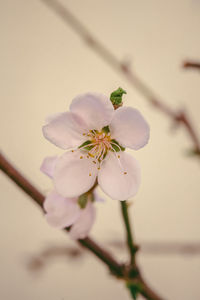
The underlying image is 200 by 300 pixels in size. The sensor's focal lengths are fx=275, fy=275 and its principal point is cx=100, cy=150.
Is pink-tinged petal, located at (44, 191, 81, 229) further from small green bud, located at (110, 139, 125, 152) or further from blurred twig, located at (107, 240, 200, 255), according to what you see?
blurred twig, located at (107, 240, 200, 255)

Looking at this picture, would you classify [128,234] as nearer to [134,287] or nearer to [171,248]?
[134,287]

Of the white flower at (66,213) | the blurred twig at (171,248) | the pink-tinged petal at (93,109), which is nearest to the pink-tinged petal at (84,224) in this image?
the white flower at (66,213)

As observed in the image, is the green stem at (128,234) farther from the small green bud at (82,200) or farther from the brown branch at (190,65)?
the brown branch at (190,65)

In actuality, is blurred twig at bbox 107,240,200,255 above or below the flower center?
below

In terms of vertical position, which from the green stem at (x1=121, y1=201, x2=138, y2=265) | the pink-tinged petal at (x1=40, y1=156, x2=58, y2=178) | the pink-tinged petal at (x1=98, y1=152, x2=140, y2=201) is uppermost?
the pink-tinged petal at (x1=40, y1=156, x2=58, y2=178)

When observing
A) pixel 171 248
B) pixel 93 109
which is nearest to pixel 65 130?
pixel 93 109

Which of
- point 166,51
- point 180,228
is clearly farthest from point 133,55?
point 180,228

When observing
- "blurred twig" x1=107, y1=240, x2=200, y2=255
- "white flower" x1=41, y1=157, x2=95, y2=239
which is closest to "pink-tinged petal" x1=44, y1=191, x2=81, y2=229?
"white flower" x1=41, y1=157, x2=95, y2=239

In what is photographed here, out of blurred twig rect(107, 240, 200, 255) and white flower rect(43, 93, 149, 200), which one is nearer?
white flower rect(43, 93, 149, 200)

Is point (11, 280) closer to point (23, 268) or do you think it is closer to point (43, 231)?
point (23, 268)
